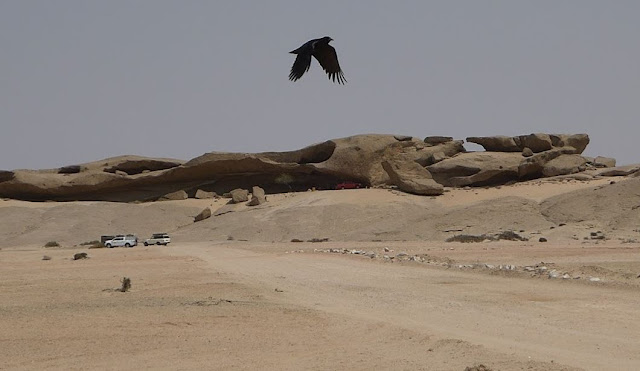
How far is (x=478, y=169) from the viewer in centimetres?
4684

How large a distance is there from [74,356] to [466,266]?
12.8m

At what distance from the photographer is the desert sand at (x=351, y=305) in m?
8.99

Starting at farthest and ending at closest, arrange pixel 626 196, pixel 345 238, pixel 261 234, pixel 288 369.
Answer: pixel 261 234
pixel 345 238
pixel 626 196
pixel 288 369

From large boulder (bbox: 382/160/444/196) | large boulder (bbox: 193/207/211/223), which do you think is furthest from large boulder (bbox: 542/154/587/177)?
large boulder (bbox: 193/207/211/223)

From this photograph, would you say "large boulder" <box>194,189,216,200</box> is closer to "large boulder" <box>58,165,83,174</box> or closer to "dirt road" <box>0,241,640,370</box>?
"large boulder" <box>58,165,83,174</box>

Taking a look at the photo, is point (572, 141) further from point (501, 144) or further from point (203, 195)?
point (203, 195)

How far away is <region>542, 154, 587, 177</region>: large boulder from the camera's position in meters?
45.4

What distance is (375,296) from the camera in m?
14.8

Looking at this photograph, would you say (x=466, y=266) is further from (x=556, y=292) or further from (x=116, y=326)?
(x=116, y=326)

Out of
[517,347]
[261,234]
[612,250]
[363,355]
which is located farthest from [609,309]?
[261,234]

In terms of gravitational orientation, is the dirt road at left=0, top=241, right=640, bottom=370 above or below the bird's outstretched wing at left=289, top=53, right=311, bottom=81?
below

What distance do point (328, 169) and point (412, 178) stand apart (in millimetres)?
7190

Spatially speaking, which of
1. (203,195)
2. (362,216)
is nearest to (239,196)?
(203,195)

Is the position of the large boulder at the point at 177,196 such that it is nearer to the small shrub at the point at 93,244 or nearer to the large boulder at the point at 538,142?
the small shrub at the point at 93,244
